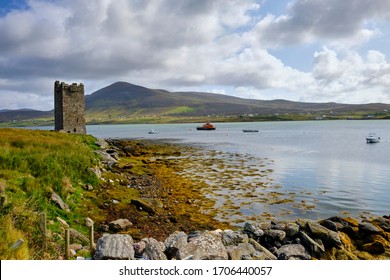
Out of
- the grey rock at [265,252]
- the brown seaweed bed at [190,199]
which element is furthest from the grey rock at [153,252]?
the brown seaweed bed at [190,199]

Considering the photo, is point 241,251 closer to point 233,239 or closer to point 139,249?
point 233,239

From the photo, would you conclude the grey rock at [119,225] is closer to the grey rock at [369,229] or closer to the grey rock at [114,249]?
the grey rock at [114,249]

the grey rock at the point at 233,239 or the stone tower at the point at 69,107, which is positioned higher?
the stone tower at the point at 69,107

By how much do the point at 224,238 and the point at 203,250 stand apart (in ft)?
9.05

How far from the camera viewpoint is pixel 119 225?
16672 mm


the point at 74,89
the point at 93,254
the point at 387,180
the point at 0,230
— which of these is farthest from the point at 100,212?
the point at 74,89

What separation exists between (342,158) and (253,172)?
20.9m

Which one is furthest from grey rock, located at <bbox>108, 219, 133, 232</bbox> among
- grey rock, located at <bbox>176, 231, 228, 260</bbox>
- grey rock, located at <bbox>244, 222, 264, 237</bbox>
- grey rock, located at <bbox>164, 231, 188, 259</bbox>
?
grey rock, located at <bbox>244, 222, 264, 237</bbox>

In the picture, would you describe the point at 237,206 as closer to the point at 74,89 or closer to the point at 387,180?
the point at 387,180

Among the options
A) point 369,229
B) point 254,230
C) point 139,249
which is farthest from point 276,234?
point 139,249

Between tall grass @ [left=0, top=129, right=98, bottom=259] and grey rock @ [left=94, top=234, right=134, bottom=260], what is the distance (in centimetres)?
148

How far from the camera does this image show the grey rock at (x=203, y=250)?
1112 cm

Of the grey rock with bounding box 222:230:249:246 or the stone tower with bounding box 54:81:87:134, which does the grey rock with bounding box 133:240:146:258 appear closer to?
the grey rock with bounding box 222:230:249:246

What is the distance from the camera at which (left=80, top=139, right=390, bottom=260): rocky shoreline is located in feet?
37.1
